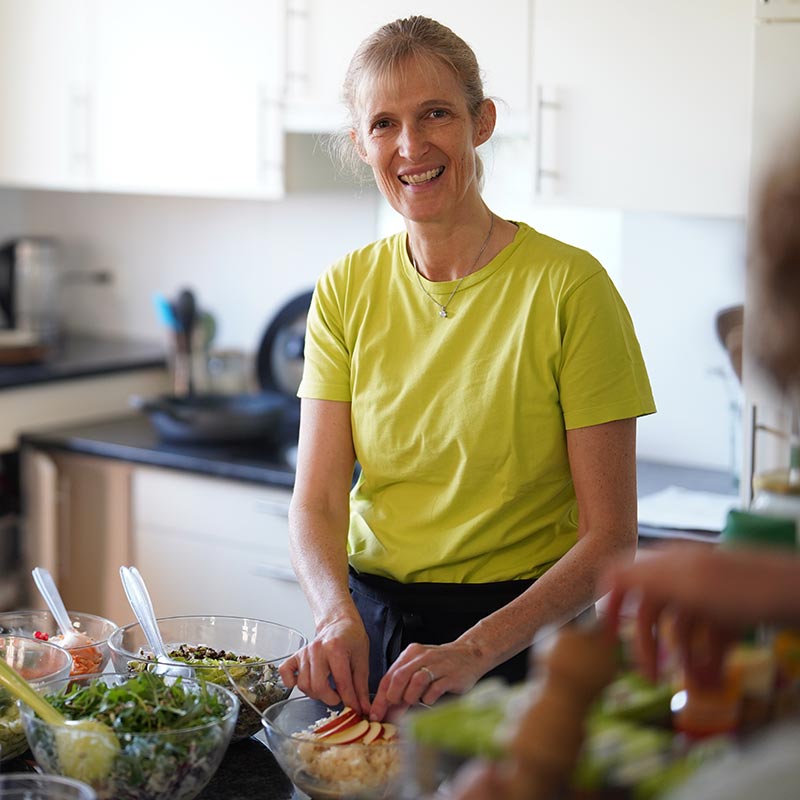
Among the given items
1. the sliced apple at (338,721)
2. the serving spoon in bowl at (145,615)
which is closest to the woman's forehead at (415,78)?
the serving spoon in bowl at (145,615)

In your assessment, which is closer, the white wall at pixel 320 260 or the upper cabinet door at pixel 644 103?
the upper cabinet door at pixel 644 103

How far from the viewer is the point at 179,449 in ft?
10.1

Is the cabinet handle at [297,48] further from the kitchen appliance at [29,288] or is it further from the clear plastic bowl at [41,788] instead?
the clear plastic bowl at [41,788]

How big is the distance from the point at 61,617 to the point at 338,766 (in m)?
0.52

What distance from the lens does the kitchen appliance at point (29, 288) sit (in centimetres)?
375

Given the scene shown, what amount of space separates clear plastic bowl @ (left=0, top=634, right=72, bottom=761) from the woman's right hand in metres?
0.25

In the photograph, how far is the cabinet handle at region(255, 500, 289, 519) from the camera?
9.26 feet

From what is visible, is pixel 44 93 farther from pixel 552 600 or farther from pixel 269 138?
pixel 552 600

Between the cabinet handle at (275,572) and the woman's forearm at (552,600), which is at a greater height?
the woman's forearm at (552,600)

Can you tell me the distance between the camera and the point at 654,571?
774 millimetres

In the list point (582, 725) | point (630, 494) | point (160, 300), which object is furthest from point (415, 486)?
point (160, 300)

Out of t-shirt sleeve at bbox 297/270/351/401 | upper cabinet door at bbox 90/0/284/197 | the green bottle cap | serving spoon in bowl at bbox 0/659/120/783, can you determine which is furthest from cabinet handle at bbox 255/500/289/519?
the green bottle cap

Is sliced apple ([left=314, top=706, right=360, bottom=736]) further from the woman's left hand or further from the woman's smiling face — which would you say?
the woman's smiling face

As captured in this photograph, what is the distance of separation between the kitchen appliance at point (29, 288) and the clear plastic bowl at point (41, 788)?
8.89ft
